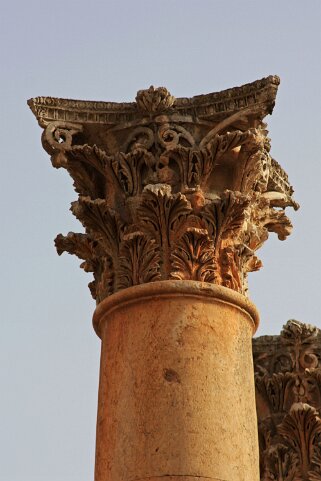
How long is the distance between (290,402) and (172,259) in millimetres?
6973

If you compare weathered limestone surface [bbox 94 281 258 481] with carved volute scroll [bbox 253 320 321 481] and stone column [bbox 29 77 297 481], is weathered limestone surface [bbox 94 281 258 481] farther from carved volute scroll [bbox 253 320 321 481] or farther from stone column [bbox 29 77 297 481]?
carved volute scroll [bbox 253 320 321 481]

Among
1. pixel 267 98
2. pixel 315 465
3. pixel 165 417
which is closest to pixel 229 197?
pixel 267 98

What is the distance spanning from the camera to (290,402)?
53.3ft

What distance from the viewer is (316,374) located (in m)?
16.2

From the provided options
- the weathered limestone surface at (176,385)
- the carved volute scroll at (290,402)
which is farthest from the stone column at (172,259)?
the carved volute scroll at (290,402)

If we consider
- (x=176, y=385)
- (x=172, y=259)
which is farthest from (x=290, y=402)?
(x=176, y=385)

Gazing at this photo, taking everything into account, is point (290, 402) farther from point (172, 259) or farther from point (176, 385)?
point (176, 385)

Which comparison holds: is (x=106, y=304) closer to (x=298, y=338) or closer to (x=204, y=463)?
(x=204, y=463)

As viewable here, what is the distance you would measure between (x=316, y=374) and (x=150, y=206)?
7.04m

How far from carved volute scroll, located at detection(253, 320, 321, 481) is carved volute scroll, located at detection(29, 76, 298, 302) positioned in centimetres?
559

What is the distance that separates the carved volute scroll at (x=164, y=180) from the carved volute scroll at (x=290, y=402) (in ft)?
18.3

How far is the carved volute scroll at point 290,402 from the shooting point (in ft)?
51.0

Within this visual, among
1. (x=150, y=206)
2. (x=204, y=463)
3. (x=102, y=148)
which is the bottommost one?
(x=204, y=463)

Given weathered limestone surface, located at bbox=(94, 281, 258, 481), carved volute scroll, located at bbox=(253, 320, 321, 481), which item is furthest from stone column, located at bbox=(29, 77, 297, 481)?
carved volute scroll, located at bbox=(253, 320, 321, 481)
